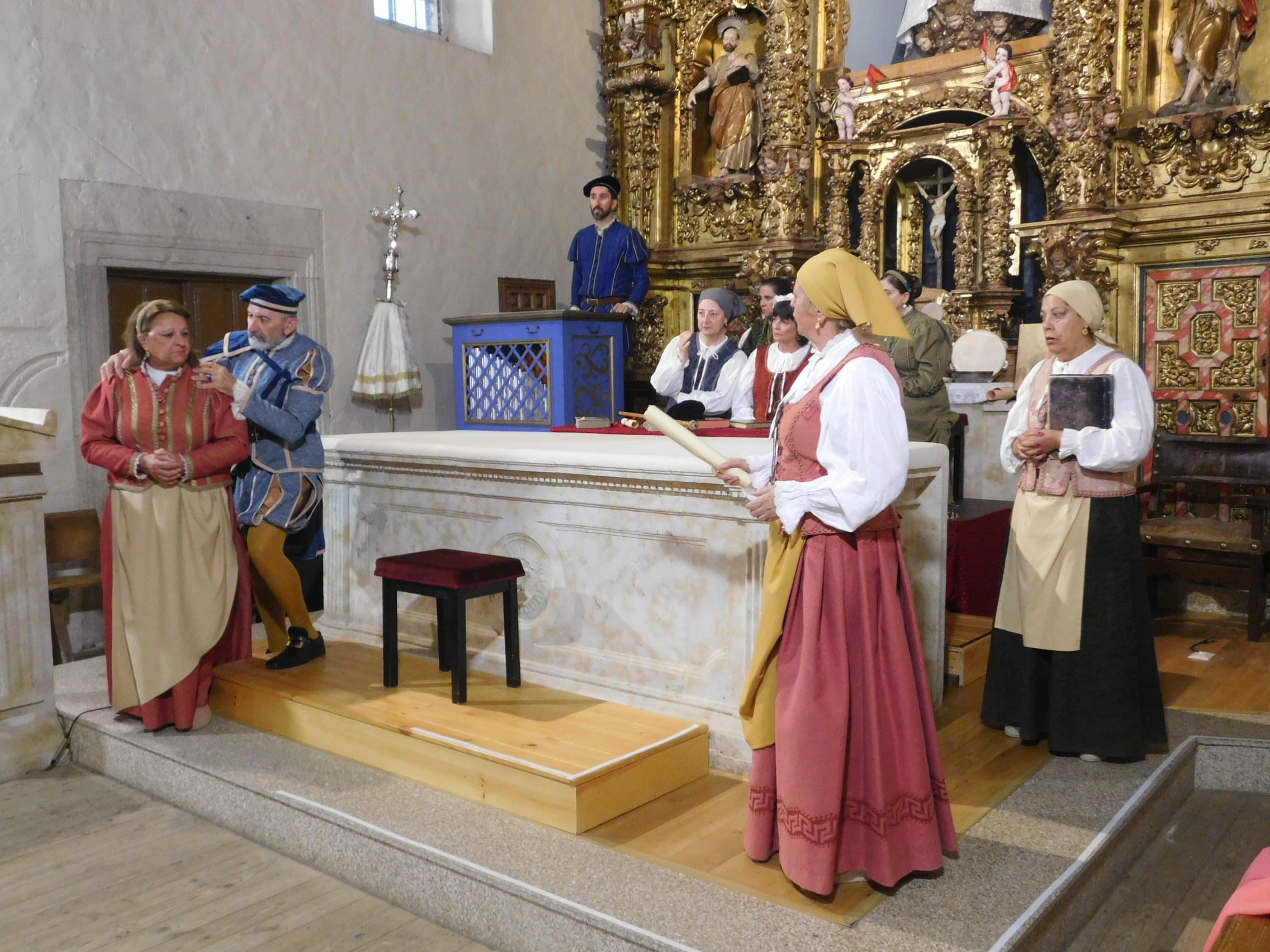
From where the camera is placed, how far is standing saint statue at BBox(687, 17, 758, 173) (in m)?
8.13

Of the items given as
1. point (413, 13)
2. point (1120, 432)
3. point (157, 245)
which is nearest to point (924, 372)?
point (1120, 432)

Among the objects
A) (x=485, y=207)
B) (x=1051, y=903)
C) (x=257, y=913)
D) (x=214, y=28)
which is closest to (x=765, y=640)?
(x=1051, y=903)

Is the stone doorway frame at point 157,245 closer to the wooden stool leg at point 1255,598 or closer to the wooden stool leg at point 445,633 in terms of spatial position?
the wooden stool leg at point 445,633

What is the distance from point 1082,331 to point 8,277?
5.01 meters

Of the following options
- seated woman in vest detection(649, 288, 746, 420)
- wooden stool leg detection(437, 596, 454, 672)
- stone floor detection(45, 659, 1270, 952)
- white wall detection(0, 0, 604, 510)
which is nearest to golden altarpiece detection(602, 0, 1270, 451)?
white wall detection(0, 0, 604, 510)

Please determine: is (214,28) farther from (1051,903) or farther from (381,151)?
(1051,903)

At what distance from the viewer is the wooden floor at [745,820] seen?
2787 mm

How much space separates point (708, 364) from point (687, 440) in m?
3.07

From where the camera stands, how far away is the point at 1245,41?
621 centimetres

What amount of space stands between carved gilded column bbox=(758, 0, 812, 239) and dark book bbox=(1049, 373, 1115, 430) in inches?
163

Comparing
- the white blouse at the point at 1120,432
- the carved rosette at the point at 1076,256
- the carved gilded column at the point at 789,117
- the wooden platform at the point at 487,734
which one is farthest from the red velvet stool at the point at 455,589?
the carved gilded column at the point at 789,117

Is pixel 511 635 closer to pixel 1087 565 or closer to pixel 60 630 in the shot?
pixel 1087 565

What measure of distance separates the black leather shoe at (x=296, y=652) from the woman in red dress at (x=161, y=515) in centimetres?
33

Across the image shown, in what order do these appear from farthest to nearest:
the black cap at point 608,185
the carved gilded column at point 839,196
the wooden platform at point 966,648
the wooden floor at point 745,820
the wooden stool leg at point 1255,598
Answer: the carved gilded column at point 839,196 < the black cap at point 608,185 < the wooden stool leg at point 1255,598 < the wooden platform at point 966,648 < the wooden floor at point 745,820
